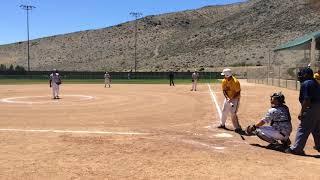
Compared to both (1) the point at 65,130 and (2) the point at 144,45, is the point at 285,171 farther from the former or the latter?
(2) the point at 144,45

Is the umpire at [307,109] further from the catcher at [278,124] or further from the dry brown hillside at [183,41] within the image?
the dry brown hillside at [183,41]

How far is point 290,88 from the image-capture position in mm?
42531

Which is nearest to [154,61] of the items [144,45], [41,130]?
[144,45]

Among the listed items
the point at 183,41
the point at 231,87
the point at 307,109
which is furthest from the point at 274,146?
the point at 183,41

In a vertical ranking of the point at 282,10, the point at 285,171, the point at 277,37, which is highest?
the point at 282,10

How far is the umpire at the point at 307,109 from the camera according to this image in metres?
11.0

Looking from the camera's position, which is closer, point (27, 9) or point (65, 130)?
point (65, 130)

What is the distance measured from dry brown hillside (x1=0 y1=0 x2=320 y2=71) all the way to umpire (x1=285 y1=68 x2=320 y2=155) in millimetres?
87653

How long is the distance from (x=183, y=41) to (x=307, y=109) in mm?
122540

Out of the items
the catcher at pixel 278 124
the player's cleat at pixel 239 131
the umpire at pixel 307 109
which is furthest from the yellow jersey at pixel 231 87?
the umpire at pixel 307 109

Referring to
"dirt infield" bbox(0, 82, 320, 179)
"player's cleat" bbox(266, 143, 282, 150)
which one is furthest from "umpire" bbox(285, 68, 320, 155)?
"player's cleat" bbox(266, 143, 282, 150)

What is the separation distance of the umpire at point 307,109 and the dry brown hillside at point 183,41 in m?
87.7

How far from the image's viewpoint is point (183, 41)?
436ft

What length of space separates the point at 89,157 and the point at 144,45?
134341mm
